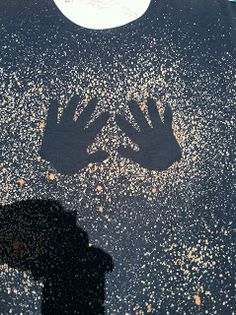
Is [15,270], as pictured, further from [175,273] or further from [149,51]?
[149,51]

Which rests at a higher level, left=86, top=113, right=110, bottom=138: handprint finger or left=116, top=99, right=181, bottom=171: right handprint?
left=86, top=113, right=110, bottom=138: handprint finger

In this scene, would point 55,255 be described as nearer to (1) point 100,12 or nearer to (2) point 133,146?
(2) point 133,146

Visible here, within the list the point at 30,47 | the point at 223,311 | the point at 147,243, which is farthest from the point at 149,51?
the point at 223,311

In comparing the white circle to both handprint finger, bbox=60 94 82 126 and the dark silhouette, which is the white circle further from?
the dark silhouette

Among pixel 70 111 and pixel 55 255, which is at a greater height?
pixel 70 111

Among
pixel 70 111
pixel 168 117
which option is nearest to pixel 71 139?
pixel 70 111

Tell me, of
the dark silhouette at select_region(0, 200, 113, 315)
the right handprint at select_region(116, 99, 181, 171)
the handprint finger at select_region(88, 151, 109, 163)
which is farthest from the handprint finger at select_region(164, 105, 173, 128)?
the dark silhouette at select_region(0, 200, 113, 315)

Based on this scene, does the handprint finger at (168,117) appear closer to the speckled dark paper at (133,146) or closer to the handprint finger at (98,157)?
the speckled dark paper at (133,146)
